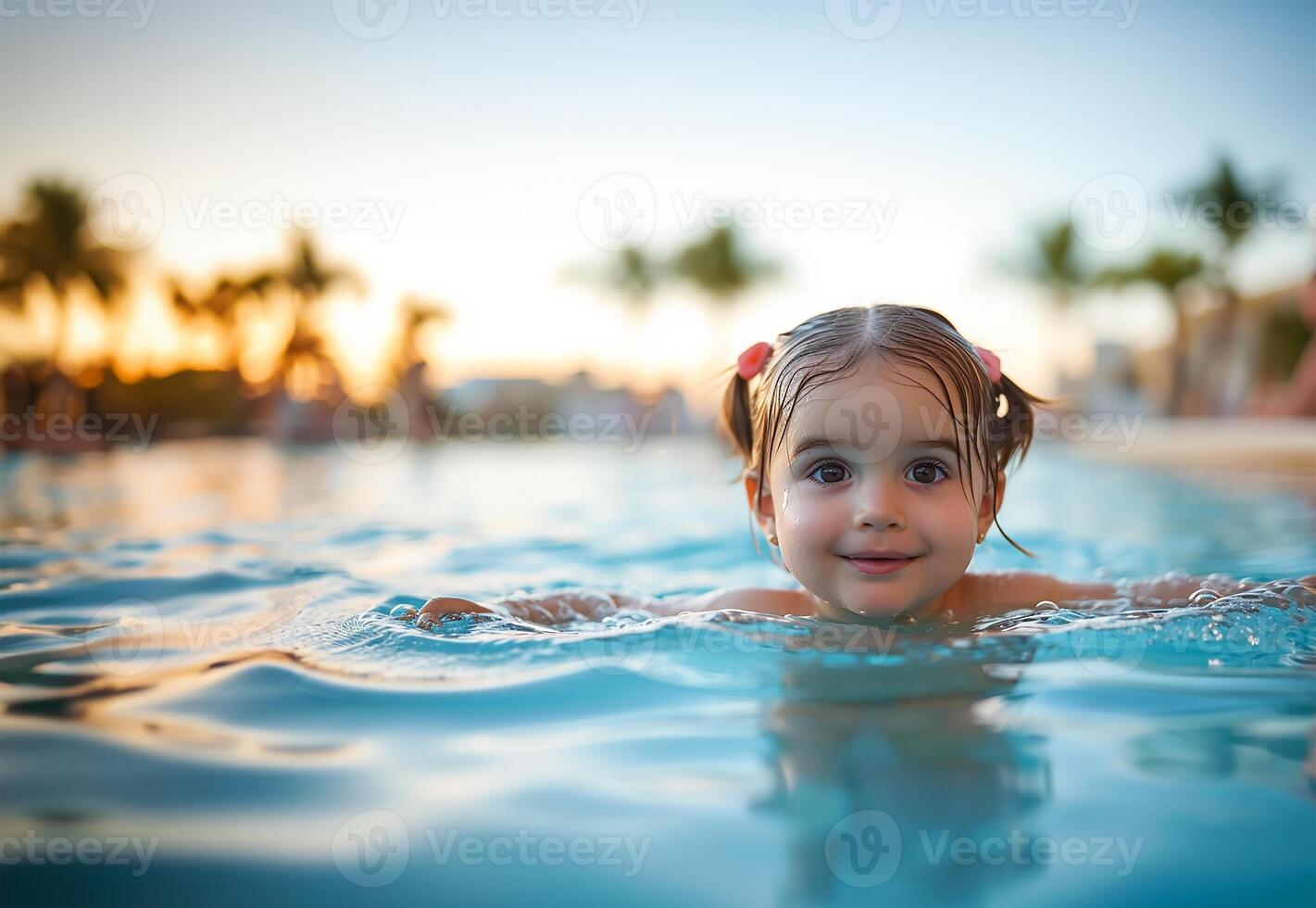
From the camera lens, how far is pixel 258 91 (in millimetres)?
10992

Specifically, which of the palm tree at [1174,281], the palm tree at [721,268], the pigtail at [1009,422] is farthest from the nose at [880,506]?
the palm tree at [1174,281]

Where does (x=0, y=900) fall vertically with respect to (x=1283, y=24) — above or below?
below

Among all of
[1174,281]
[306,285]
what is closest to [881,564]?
[306,285]

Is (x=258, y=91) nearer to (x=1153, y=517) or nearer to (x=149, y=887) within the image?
(x=1153, y=517)

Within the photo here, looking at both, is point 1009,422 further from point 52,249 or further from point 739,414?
point 52,249

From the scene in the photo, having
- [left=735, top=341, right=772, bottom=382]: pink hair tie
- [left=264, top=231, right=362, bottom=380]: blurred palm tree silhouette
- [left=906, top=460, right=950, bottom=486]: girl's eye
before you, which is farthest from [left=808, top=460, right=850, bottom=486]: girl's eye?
[left=264, top=231, right=362, bottom=380]: blurred palm tree silhouette

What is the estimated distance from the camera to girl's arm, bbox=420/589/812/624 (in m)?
2.35

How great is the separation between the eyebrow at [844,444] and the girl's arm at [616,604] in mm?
594

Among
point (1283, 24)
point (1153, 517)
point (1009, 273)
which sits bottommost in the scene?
point (1153, 517)

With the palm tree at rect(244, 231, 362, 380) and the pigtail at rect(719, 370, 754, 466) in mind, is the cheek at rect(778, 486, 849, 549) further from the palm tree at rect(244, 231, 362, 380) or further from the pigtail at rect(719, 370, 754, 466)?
the palm tree at rect(244, 231, 362, 380)

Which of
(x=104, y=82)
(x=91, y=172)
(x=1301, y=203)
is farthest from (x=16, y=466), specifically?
(x=1301, y=203)

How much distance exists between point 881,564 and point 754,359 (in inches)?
28.0

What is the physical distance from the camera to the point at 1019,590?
241cm

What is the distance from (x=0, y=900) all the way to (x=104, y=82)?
1220 cm
